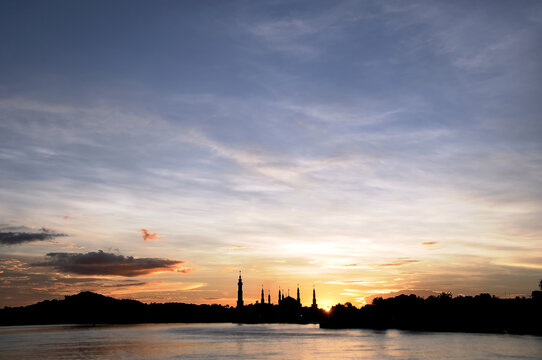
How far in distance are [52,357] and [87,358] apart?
10.8 meters

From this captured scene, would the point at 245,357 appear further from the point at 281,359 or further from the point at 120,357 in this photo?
the point at 120,357

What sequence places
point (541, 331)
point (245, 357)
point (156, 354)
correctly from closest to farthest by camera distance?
point (245, 357), point (156, 354), point (541, 331)

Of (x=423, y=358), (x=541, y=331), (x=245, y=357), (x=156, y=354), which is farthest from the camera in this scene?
(x=541, y=331)

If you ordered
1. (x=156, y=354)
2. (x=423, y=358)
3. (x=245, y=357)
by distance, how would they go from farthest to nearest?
(x=156, y=354)
(x=245, y=357)
(x=423, y=358)

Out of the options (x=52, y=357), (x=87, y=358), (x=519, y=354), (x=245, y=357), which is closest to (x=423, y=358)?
(x=519, y=354)

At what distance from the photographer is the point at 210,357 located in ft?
393

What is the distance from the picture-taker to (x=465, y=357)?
368ft

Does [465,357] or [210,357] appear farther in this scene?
[210,357]

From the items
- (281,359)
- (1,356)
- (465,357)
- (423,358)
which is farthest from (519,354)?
(1,356)

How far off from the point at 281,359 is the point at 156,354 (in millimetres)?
34508

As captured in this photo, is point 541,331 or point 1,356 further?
point 541,331

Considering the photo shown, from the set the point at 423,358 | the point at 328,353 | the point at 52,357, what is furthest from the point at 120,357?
the point at 423,358

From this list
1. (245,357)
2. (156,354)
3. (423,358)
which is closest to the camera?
(423,358)

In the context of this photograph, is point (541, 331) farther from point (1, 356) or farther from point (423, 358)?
point (1, 356)
